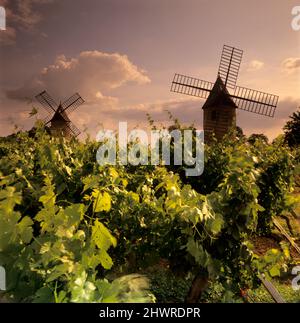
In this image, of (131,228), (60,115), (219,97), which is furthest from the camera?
(60,115)

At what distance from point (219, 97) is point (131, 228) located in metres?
27.2

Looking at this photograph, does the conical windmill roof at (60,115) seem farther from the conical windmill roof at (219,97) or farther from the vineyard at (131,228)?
the vineyard at (131,228)

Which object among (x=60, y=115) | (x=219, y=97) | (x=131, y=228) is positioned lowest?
(x=60, y=115)

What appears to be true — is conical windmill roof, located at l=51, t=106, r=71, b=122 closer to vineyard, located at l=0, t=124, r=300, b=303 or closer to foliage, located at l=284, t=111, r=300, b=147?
foliage, located at l=284, t=111, r=300, b=147

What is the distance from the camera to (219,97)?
30203mm

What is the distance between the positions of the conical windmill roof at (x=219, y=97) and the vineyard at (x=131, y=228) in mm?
22229

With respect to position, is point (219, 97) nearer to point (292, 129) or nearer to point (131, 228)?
point (292, 129)

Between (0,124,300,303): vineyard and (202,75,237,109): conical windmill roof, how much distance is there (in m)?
22.2

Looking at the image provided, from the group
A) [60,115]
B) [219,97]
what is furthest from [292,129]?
[60,115]

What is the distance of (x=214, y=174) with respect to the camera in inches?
315

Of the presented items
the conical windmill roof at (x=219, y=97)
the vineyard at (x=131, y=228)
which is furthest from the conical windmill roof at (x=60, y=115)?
the vineyard at (x=131, y=228)
